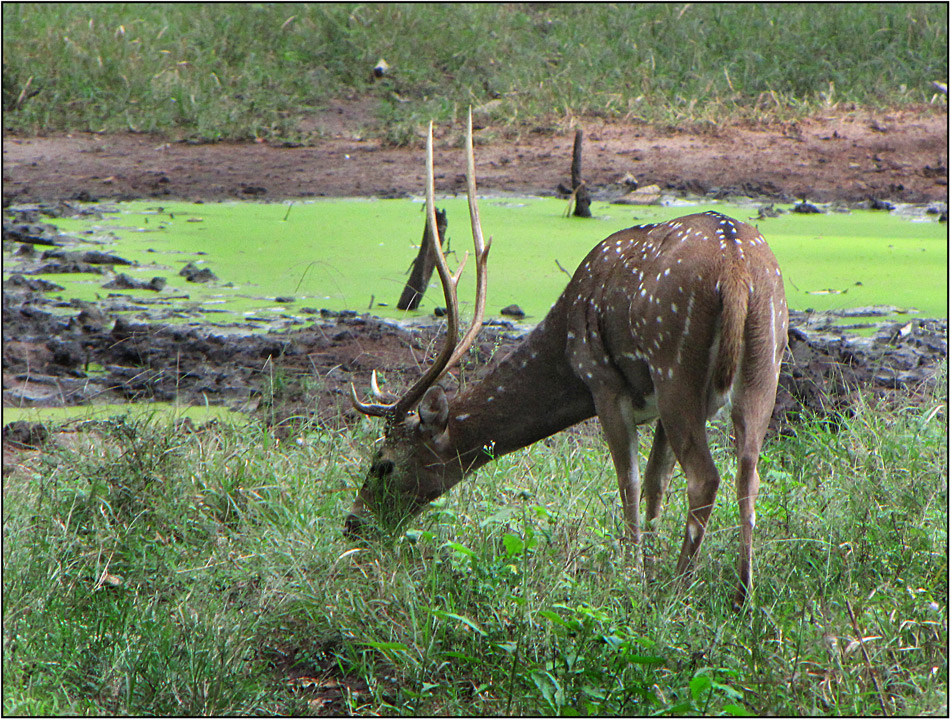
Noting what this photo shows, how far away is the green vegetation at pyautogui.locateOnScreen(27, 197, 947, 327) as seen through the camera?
7156 mm

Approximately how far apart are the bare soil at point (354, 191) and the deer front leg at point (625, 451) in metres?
1.49

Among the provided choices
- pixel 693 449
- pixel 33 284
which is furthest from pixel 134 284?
Answer: pixel 693 449

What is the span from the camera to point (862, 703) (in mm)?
2865

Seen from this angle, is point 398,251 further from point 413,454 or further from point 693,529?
point 693,529

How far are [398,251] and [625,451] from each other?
490cm

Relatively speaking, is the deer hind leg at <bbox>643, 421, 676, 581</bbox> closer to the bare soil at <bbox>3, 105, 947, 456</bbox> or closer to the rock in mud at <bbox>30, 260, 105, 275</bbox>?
the bare soil at <bbox>3, 105, 947, 456</bbox>

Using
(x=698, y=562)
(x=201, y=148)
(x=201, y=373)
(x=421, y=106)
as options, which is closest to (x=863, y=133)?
(x=421, y=106)

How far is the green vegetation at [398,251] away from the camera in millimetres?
7156

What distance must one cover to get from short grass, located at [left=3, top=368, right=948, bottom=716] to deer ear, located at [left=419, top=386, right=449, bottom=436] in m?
0.31

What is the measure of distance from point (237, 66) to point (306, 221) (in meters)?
4.62

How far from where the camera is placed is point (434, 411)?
13.2ft

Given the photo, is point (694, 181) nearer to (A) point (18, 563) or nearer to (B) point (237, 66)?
(B) point (237, 66)

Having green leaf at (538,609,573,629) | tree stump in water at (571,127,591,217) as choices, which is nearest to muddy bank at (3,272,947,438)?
green leaf at (538,609,573,629)

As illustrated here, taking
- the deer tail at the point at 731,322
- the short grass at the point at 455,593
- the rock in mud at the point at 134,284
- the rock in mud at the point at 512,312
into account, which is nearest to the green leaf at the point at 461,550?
the short grass at the point at 455,593
